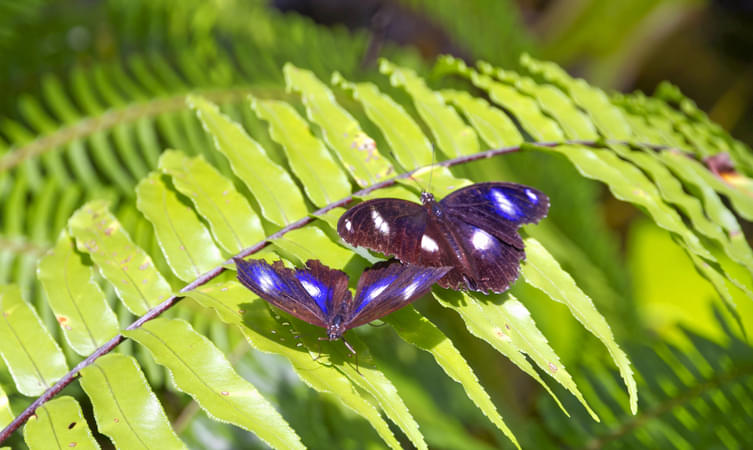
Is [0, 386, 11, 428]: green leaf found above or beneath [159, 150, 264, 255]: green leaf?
beneath

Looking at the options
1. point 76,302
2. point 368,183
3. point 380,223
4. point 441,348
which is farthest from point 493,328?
point 76,302

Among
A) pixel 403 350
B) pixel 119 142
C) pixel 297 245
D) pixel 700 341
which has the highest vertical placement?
pixel 119 142

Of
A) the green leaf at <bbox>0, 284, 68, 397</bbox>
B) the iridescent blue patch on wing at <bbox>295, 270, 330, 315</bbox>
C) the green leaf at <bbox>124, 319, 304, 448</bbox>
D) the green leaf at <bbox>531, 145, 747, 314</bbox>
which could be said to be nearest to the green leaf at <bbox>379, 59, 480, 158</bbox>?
Result: the green leaf at <bbox>531, 145, 747, 314</bbox>

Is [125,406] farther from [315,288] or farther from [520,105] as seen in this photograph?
[520,105]

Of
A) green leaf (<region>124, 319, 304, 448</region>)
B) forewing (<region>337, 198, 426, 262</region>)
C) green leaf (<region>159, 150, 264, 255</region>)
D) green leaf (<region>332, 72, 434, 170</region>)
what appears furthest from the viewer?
green leaf (<region>332, 72, 434, 170</region>)

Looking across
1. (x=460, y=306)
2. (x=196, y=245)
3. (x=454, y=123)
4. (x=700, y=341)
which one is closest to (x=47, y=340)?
(x=196, y=245)

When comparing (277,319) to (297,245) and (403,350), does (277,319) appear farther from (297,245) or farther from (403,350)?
(403,350)

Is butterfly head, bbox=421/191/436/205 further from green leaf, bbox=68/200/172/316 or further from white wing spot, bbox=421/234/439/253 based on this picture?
green leaf, bbox=68/200/172/316
